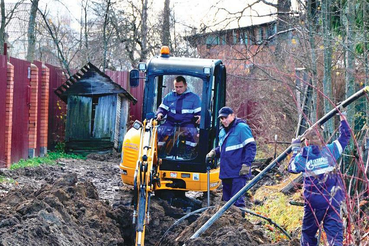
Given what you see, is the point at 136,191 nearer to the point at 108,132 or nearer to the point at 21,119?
the point at 21,119

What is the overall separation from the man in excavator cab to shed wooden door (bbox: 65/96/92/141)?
347 inches

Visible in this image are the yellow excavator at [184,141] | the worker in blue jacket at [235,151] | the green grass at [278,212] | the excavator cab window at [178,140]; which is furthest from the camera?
the excavator cab window at [178,140]

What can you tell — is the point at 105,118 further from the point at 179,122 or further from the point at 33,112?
the point at 179,122

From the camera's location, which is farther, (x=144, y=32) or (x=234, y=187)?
(x=144, y=32)

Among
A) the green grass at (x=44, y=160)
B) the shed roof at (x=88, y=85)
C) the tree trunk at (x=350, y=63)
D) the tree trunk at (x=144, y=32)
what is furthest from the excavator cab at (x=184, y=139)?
the tree trunk at (x=144, y=32)

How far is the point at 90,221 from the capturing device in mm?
8133

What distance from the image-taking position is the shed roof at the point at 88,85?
1859 cm

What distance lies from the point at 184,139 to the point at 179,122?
0.31 meters

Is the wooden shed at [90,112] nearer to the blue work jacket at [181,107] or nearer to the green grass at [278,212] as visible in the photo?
the green grass at [278,212]

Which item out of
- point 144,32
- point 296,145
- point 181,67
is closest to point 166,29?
point 144,32

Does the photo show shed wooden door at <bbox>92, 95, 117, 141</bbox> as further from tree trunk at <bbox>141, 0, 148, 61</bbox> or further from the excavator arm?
the excavator arm

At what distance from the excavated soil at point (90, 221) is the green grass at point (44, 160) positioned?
2993 millimetres

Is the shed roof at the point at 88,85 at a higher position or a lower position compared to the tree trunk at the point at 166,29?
lower

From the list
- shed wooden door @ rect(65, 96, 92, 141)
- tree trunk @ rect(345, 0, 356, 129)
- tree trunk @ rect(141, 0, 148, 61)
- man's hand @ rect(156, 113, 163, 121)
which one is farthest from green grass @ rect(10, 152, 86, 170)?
tree trunk @ rect(141, 0, 148, 61)
